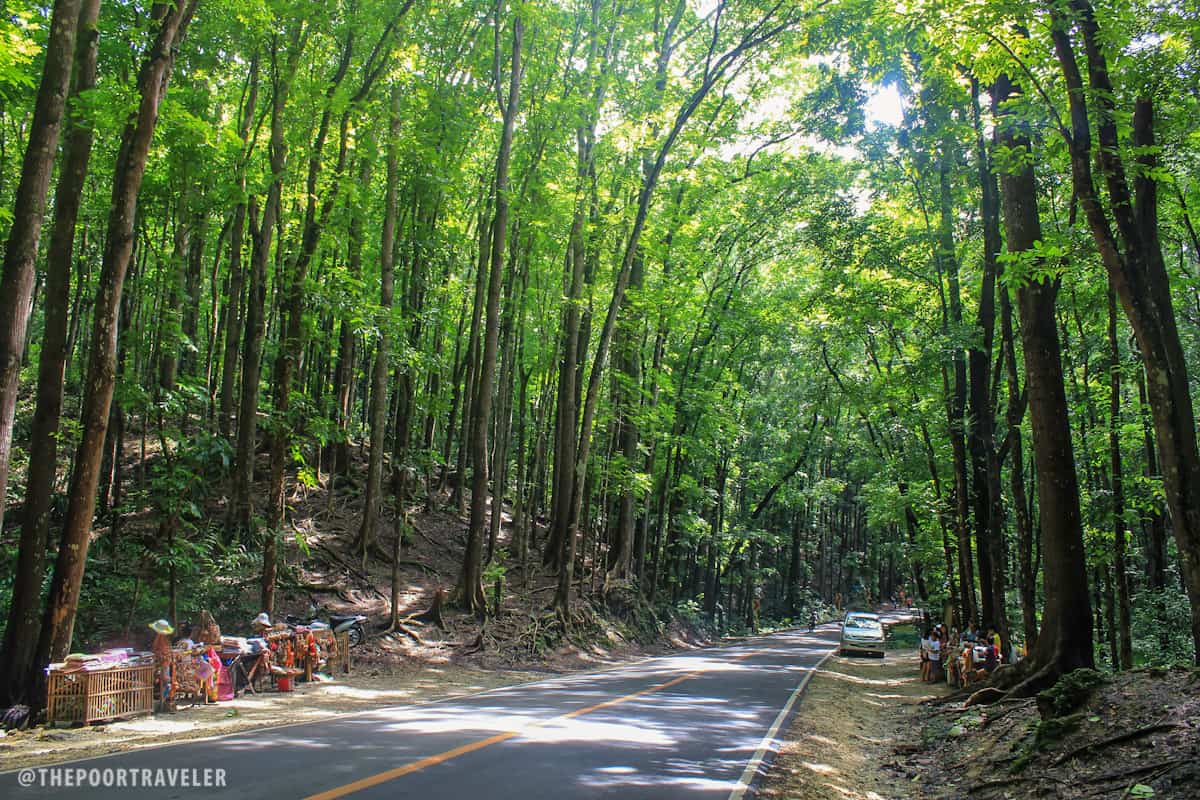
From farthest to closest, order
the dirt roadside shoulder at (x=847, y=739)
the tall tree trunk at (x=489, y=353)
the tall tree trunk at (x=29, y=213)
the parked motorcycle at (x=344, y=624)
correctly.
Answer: the tall tree trunk at (x=489, y=353), the parked motorcycle at (x=344, y=624), the tall tree trunk at (x=29, y=213), the dirt roadside shoulder at (x=847, y=739)

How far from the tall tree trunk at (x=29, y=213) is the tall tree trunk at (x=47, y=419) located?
25.2 inches

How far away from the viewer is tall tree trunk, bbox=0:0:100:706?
979 centimetres

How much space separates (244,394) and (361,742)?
1097 cm

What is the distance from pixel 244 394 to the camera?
1688cm

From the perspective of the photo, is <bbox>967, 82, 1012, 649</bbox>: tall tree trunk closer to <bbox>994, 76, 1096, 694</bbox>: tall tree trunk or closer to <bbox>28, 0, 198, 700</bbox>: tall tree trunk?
Result: <bbox>994, 76, 1096, 694</bbox>: tall tree trunk

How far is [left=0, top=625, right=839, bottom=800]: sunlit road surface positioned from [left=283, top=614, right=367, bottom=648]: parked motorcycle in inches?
167

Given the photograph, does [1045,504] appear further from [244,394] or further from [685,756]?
[244,394]

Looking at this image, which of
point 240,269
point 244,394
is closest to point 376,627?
point 244,394

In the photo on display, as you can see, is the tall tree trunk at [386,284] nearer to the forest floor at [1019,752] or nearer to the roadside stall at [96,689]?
the roadside stall at [96,689]

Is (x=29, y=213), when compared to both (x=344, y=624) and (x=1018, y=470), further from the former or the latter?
(x=1018, y=470)

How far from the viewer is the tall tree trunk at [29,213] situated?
30.2ft

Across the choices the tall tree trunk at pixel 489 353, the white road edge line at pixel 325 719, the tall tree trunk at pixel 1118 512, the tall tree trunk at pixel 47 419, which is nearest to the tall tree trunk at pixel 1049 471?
the tall tree trunk at pixel 1118 512

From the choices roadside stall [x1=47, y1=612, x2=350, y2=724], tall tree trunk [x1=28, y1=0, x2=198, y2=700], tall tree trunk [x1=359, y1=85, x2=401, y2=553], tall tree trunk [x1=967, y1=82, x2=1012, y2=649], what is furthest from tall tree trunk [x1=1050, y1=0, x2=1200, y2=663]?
tall tree trunk [x1=359, y1=85, x2=401, y2=553]

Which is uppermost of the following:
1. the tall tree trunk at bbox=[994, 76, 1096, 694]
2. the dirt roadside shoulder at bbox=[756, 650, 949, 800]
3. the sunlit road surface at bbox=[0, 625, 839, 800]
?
the tall tree trunk at bbox=[994, 76, 1096, 694]
